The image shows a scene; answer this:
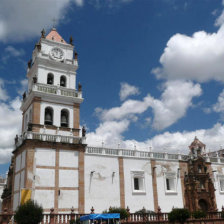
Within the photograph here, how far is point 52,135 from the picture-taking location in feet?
102

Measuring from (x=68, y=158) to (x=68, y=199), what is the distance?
415cm

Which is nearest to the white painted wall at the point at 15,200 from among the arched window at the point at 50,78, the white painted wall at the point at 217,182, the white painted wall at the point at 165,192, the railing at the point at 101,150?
the railing at the point at 101,150

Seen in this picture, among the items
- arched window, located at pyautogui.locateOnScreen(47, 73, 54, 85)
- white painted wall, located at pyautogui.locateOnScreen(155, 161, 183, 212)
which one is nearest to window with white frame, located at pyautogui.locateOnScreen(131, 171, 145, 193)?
white painted wall, located at pyautogui.locateOnScreen(155, 161, 183, 212)

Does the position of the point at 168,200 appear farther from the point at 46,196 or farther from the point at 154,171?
the point at 46,196

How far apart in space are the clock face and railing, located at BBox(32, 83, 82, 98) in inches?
173

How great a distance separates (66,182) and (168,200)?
502 inches

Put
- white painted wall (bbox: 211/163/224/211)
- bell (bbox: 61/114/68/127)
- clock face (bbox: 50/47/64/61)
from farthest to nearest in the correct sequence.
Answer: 1. white painted wall (bbox: 211/163/224/211)
2. clock face (bbox: 50/47/64/61)
3. bell (bbox: 61/114/68/127)

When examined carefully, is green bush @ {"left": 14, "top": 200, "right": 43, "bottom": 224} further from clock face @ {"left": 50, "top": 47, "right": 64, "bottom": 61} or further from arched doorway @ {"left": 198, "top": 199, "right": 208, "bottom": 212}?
arched doorway @ {"left": 198, "top": 199, "right": 208, "bottom": 212}

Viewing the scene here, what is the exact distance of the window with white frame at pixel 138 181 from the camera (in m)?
33.7

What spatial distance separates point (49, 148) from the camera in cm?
3027

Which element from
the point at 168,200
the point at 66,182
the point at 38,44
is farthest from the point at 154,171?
the point at 38,44

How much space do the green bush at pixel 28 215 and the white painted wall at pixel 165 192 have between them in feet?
57.2

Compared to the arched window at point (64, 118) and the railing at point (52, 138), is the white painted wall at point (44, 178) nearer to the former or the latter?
the railing at point (52, 138)

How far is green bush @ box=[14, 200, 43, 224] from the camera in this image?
66.5 ft
